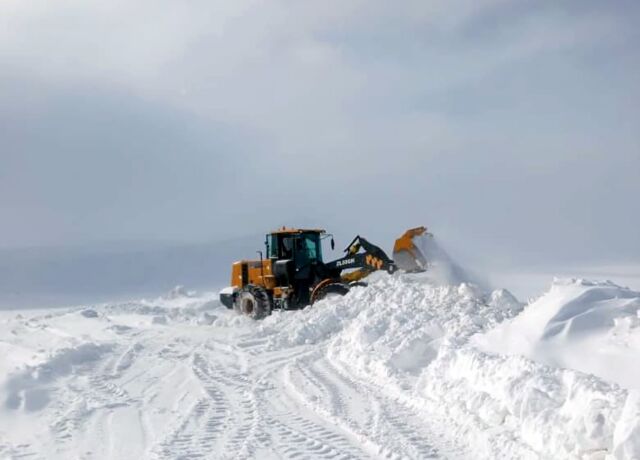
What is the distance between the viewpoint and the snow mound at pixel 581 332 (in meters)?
6.46

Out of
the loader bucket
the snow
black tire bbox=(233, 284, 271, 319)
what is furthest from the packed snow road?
the loader bucket

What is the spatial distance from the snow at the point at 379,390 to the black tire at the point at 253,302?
4.98 metres

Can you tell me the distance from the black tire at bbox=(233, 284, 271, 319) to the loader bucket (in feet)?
12.5

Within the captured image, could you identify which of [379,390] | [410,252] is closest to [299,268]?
[410,252]

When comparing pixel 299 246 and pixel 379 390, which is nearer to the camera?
pixel 379 390

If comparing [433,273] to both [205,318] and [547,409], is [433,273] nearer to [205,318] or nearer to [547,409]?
[205,318]

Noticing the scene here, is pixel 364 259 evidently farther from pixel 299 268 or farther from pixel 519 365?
pixel 519 365

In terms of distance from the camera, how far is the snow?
19.9 feet

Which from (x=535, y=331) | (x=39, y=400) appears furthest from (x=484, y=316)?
(x=39, y=400)

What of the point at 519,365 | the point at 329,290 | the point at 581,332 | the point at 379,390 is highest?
the point at 581,332

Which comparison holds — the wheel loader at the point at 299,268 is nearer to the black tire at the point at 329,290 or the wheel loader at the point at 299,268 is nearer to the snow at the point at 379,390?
the black tire at the point at 329,290

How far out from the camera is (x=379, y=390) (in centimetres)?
884

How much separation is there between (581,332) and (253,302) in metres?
12.5

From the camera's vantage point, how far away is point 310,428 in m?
7.13
